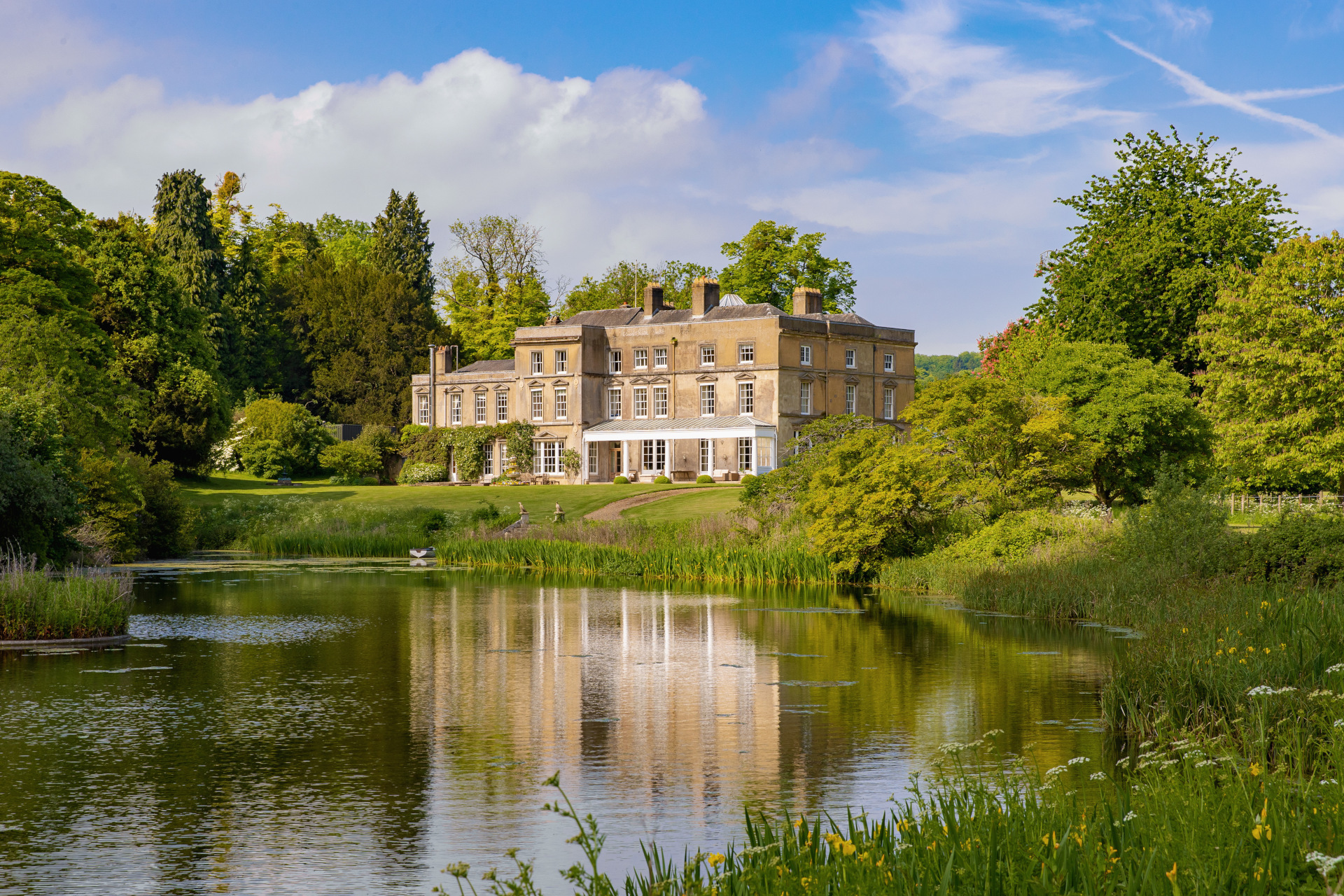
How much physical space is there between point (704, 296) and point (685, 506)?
22091 millimetres

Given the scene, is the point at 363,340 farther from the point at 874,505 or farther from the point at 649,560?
the point at 874,505

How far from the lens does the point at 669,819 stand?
9867mm

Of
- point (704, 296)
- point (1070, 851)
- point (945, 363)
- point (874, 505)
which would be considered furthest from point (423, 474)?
point (945, 363)

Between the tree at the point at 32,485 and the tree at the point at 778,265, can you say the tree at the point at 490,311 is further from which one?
the tree at the point at 32,485

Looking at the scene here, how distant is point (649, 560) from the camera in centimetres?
3375

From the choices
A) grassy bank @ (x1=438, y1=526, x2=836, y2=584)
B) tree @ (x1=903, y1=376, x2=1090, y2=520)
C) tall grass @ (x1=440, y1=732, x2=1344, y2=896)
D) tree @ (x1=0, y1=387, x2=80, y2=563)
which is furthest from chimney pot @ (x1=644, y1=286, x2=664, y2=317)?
tall grass @ (x1=440, y1=732, x2=1344, y2=896)

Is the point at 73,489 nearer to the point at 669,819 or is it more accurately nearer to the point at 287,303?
the point at 669,819

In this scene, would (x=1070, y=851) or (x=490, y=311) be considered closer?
(x=1070, y=851)

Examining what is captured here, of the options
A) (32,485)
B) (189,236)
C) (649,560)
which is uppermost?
(189,236)

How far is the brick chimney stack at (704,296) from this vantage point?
217 feet

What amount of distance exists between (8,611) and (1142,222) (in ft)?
132

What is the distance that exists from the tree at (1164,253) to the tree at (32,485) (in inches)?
1307

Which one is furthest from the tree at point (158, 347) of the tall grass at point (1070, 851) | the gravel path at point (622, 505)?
the tall grass at point (1070, 851)

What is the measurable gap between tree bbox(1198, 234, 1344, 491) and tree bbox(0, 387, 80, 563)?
30832mm
